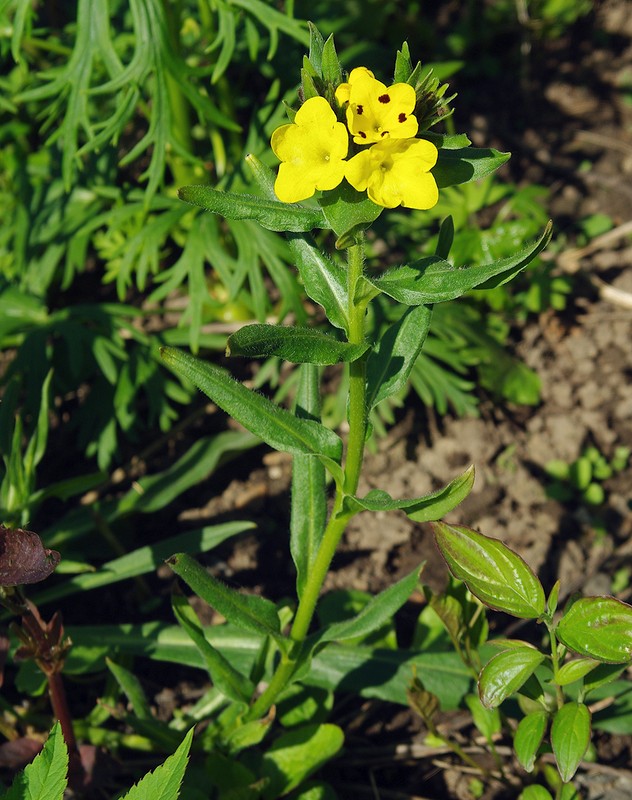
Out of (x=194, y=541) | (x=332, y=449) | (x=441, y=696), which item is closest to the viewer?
(x=332, y=449)

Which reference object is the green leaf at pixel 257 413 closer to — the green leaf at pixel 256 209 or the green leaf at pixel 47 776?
the green leaf at pixel 256 209

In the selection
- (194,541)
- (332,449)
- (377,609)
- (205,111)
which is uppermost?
(205,111)

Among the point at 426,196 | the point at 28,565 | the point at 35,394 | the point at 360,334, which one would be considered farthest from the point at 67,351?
the point at 426,196

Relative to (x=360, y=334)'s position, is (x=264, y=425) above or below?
below

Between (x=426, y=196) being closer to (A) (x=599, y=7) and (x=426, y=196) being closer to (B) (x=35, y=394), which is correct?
(B) (x=35, y=394)

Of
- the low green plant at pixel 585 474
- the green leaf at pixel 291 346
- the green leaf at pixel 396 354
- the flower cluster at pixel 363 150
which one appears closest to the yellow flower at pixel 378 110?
the flower cluster at pixel 363 150

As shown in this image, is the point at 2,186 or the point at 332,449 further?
the point at 2,186
